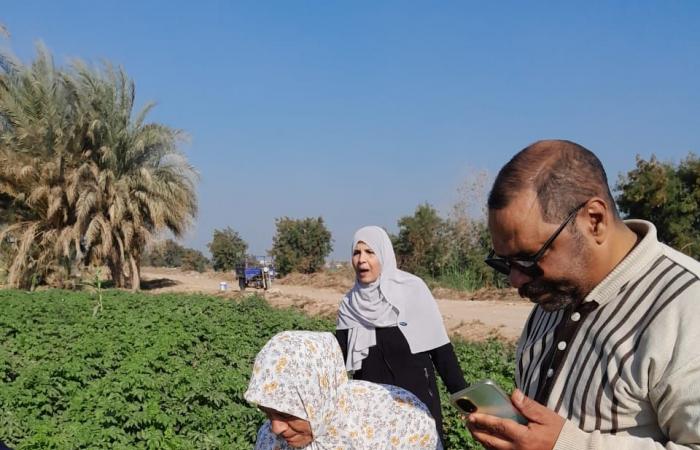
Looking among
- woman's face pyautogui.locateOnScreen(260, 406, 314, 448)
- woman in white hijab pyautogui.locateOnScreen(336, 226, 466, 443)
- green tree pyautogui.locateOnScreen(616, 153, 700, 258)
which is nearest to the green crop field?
woman in white hijab pyautogui.locateOnScreen(336, 226, 466, 443)

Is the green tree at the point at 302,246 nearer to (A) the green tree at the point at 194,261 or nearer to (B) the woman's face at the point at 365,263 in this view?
(A) the green tree at the point at 194,261

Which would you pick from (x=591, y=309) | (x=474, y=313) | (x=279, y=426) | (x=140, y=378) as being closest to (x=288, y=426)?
(x=279, y=426)

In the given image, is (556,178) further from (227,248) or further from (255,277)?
(227,248)

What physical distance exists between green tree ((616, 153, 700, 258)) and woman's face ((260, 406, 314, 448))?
15404 millimetres

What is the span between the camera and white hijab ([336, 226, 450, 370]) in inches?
123

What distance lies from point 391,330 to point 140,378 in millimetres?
3239

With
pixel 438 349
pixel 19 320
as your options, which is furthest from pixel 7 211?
pixel 438 349

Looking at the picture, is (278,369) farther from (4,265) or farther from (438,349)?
(4,265)

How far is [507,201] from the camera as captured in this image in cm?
138

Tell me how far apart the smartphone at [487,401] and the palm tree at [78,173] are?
69.1 feet

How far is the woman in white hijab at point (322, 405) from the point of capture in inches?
72.6

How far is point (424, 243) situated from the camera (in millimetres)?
20516

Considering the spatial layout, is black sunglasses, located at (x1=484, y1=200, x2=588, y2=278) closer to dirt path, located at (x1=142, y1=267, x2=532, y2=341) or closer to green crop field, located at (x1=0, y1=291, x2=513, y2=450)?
green crop field, located at (x1=0, y1=291, x2=513, y2=450)

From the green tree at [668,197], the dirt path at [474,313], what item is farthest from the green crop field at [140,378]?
the green tree at [668,197]
